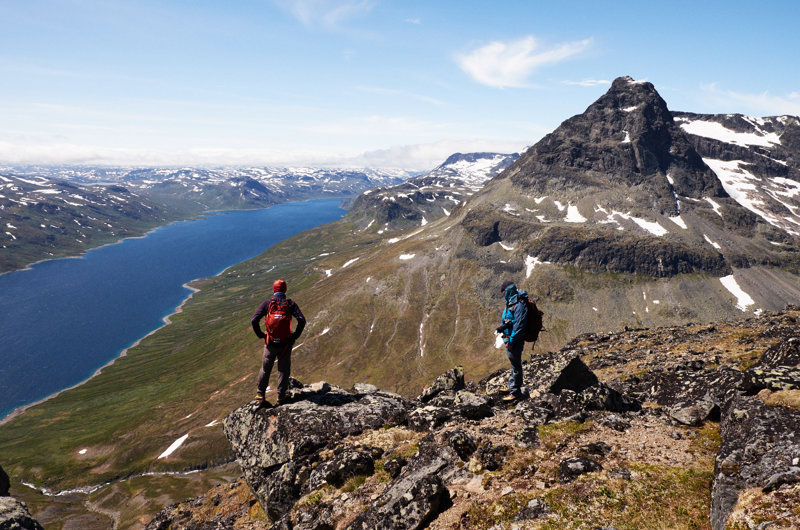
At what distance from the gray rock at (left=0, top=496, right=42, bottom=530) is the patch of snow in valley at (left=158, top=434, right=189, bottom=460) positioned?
179237mm

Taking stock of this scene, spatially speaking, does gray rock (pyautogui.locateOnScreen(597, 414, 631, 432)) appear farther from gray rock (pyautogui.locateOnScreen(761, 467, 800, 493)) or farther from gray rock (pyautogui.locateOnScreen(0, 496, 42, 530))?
gray rock (pyautogui.locateOnScreen(0, 496, 42, 530))

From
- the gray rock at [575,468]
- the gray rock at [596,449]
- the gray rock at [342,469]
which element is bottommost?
the gray rock at [342,469]

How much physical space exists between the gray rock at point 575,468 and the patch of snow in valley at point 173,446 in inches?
7718

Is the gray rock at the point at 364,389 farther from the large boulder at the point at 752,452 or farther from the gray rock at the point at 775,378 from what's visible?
the gray rock at the point at 775,378

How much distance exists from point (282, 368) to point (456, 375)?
14348mm

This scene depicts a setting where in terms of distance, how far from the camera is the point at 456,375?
28.3 meters

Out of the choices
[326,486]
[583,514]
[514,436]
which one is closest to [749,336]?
[514,436]

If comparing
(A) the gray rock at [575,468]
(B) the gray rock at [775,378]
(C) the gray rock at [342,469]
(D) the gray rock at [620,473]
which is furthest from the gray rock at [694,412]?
(C) the gray rock at [342,469]

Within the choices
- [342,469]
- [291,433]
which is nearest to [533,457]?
[342,469]

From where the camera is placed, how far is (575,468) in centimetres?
1220

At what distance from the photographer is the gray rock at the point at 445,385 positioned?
2611 cm

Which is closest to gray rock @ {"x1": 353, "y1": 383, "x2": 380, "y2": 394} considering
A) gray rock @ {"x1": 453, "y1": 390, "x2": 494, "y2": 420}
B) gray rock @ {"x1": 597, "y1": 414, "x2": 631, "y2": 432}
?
gray rock @ {"x1": 453, "y1": 390, "x2": 494, "y2": 420}

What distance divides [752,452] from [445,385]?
1838 cm

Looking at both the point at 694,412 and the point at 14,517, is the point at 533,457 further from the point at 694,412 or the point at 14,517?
the point at 14,517
